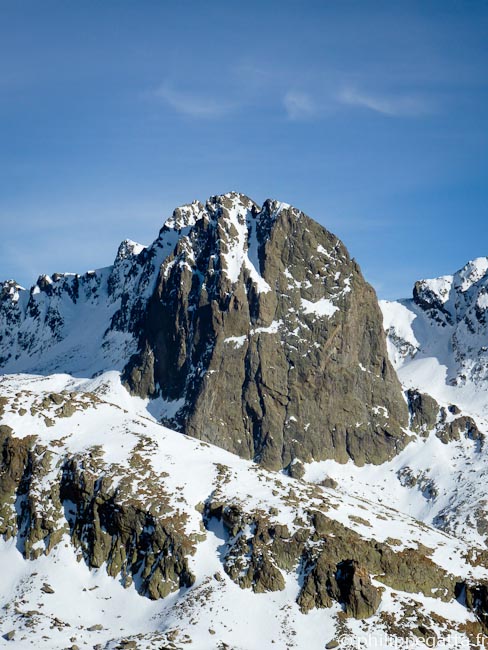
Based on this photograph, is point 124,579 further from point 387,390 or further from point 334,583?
point 387,390

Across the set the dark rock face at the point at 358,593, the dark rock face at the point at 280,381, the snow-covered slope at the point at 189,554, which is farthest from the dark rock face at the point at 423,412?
the dark rock face at the point at 358,593

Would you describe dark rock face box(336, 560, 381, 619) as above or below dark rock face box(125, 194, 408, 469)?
below

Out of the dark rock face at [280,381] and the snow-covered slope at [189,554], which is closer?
the snow-covered slope at [189,554]

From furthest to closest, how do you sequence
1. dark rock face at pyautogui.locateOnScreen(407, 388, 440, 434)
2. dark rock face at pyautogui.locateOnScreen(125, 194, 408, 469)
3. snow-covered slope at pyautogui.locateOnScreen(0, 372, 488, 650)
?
dark rock face at pyautogui.locateOnScreen(407, 388, 440, 434) → dark rock face at pyautogui.locateOnScreen(125, 194, 408, 469) → snow-covered slope at pyautogui.locateOnScreen(0, 372, 488, 650)

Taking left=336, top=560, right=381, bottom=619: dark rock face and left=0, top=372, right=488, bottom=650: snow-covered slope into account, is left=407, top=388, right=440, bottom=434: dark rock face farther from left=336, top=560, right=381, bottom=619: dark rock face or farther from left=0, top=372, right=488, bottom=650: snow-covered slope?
left=336, top=560, right=381, bottom=619: dark rock face

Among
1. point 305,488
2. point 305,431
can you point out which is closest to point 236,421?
point 305,431

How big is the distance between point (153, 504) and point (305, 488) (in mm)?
19810

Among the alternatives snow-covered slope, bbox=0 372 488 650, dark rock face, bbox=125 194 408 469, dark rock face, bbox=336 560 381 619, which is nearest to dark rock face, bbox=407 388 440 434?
dark rock face, bbox=125 194 408 469

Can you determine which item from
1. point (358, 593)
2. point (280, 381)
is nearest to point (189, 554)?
point (358, 593)

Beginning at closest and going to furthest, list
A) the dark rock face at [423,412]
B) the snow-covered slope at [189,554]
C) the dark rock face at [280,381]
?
the snow-covered slope at [189,554]
the dark rock face at [280,381]
the dark rock face at [423,412]

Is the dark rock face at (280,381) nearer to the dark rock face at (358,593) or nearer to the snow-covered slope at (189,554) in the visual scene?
the snow-covered slope at (189,554)

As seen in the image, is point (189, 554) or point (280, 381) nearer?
point (189, 554)

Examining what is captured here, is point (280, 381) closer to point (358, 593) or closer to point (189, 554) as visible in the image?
point (189, 554)

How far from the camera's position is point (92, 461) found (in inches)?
3674
